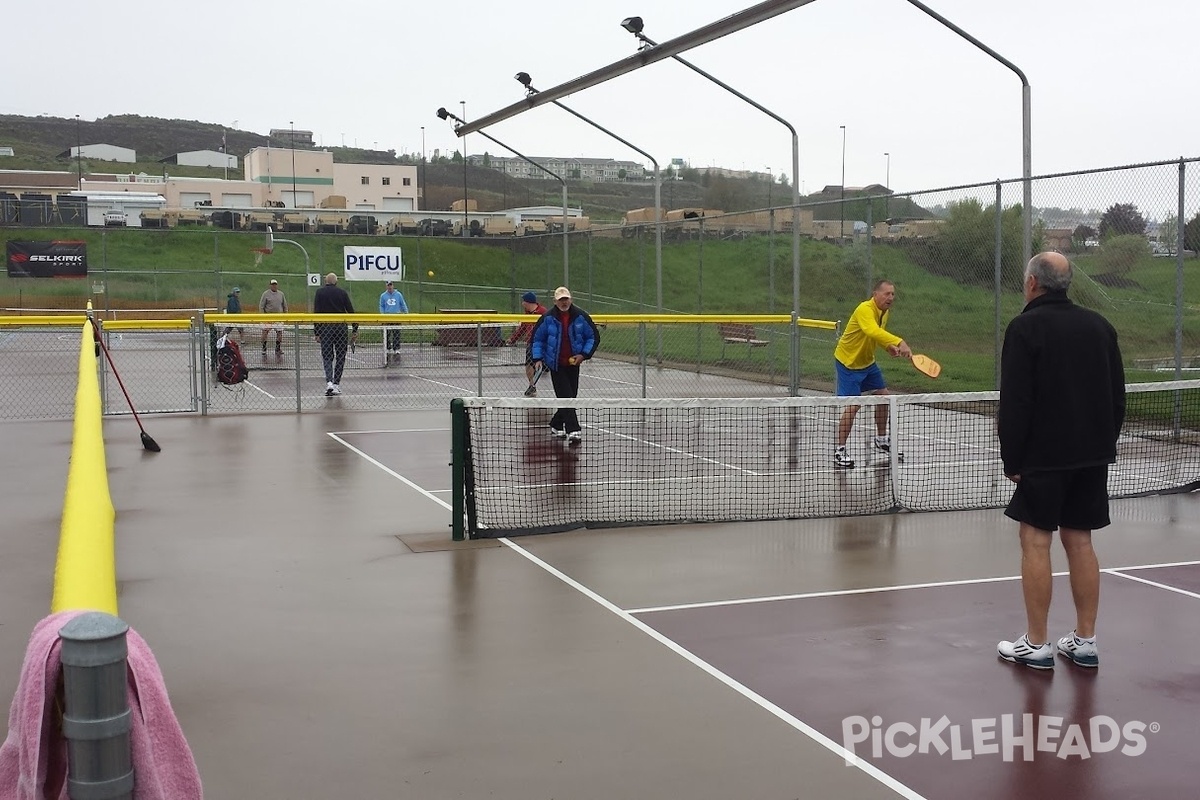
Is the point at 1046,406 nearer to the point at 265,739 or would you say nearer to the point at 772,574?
the point at 772,574

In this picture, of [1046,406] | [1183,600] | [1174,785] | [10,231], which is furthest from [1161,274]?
[10,231]

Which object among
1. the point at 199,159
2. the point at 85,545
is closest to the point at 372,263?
the point at 85,545

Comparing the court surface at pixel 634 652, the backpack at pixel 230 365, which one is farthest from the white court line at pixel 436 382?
the court surface at pixel 634 652

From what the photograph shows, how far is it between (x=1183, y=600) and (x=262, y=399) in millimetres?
15170

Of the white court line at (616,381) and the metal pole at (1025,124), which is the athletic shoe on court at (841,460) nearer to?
the metal pole at (1025,124)

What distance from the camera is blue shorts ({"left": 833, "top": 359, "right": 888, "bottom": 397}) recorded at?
1268cm

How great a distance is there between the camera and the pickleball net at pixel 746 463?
9766mm

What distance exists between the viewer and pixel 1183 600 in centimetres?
727

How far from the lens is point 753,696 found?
5.64m

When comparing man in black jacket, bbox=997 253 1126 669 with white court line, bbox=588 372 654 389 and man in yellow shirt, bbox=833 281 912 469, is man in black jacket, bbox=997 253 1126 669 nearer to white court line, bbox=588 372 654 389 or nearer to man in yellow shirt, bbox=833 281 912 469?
man in yellow shirt, bbox=833 281 912 469

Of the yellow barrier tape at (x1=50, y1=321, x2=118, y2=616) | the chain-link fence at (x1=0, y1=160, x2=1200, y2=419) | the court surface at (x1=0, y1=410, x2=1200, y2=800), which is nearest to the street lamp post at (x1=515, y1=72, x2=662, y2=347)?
the chain-link fence at (x1=0, y1=160, x2=1200, y2=419)

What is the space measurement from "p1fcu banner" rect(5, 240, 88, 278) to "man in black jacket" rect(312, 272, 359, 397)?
84.6ft

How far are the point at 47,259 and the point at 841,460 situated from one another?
127 ft

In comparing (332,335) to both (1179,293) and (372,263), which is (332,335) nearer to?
(1179,293)
